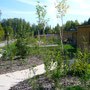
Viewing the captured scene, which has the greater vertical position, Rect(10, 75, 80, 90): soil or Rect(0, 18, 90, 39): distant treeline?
Rect(0, 18, 90, 39): distant treeline

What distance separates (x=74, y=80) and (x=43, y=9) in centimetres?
1228

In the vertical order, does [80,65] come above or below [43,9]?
below

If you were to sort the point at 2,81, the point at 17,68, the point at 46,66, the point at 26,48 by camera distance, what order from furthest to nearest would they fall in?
the point at 26,48
the point at 17,68
the point at 2,81
the point at 46,66

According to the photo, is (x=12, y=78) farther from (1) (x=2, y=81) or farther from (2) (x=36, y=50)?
(2) (x=36, y=50)

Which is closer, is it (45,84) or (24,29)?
(45,84)

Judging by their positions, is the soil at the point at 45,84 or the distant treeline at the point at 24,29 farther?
the distant treeline at the point at 24,29

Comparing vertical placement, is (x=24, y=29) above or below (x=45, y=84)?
above

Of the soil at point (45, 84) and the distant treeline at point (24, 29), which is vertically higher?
the distant treeline at point (24, 29)

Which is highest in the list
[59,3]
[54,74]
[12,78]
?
[59,3]

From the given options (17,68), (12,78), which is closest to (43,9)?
(17,68)

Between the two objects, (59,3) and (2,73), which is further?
(59,3)

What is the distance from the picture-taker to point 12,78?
5742mm

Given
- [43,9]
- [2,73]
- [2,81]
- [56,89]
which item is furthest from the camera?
[43,9]

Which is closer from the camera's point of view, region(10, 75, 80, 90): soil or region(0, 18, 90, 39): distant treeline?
region(10, 75, 80, 90): soil
